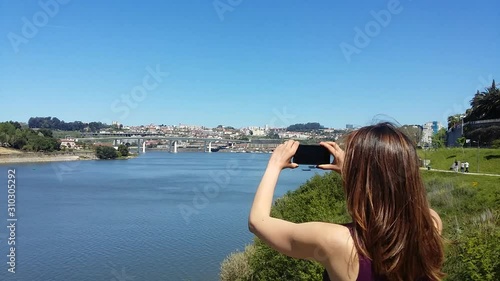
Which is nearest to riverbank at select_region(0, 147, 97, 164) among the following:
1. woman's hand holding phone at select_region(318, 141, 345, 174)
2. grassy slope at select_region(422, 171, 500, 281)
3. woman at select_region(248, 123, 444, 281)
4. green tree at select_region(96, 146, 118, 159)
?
green tree at select_region(96, 146, 118, 159)

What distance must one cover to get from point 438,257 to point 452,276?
15.7ft

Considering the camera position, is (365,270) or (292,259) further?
(292,259)

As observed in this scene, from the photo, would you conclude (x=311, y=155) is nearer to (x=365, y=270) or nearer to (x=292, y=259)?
(x=365, y=270)

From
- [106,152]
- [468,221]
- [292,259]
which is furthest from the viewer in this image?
[106,152]

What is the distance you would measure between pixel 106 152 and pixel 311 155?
58.0m

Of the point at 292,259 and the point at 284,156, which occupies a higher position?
the point at 284,156

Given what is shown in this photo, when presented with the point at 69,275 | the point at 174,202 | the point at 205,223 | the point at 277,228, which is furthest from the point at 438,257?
A: the point at 174,202

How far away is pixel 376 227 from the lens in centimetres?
89

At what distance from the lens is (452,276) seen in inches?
203

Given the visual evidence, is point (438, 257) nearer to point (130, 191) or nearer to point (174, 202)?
point (174, 202)

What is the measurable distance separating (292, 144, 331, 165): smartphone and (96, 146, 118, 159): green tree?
57.3 metres

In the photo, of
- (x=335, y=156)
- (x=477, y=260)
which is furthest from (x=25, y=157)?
(x=335, y=156)

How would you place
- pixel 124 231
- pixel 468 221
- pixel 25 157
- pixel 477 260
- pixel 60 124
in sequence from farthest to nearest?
pixel 60 124, pixel 25 157, pixel 124 231, pixel 468 221, pixel 477 260

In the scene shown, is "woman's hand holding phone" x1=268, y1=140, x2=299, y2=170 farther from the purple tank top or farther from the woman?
the purple tank top
